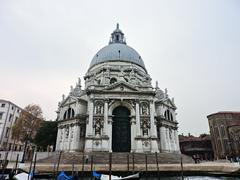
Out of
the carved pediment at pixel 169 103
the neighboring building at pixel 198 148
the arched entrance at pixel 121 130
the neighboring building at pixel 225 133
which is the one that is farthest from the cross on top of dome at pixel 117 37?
the neighboring building at pixel 198 148

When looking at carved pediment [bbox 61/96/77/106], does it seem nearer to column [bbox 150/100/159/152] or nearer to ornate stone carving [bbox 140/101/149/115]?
ornate stone carving [bbox 140/101/149/115]

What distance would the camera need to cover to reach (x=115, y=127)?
2606cm

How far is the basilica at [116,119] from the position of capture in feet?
79.9

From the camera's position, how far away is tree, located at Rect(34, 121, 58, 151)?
3359 cm

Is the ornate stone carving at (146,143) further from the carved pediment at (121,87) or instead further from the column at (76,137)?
the column at (76,137)

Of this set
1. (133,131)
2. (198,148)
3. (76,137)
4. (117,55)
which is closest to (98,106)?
(76,137)

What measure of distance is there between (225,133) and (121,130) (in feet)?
105

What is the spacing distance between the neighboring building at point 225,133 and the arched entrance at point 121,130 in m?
28.8

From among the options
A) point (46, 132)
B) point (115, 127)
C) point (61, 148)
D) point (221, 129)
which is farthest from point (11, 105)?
point (221, 129)

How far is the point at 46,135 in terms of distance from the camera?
34.2m

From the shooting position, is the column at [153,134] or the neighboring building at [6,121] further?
the neighboring building at [6,121]

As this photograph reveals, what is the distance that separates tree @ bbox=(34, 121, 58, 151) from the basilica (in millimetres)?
5355

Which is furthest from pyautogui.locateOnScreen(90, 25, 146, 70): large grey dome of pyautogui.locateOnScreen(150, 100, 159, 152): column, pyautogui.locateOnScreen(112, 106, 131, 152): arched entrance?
pyautogui.locateOnScreen(150, 100, 159, 152): column

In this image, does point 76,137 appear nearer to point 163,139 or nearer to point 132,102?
point 132,102
